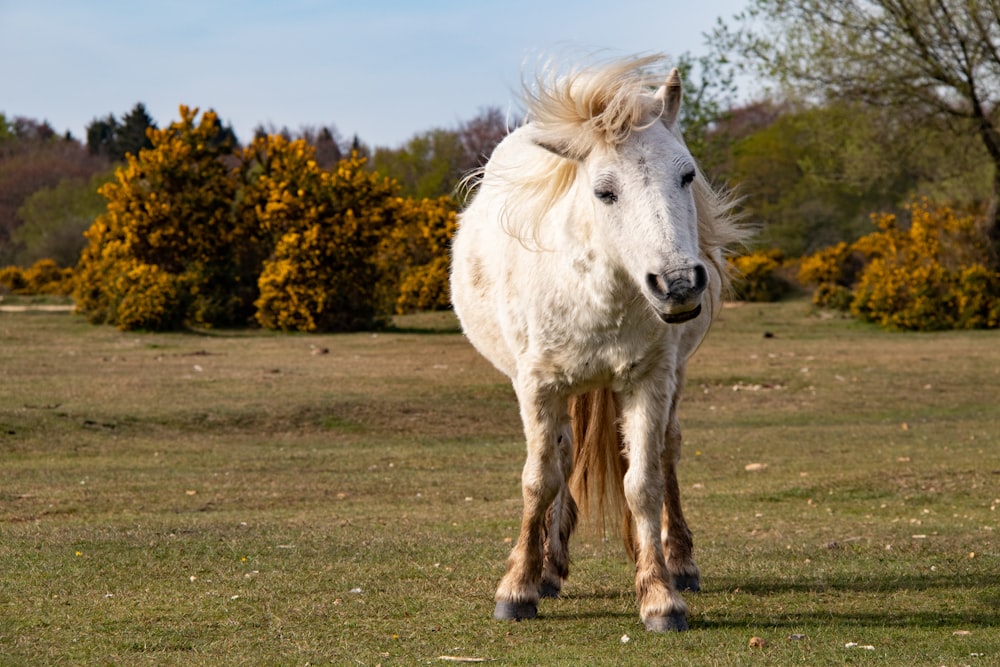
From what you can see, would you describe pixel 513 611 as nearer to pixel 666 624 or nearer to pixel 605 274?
pixel 666 624

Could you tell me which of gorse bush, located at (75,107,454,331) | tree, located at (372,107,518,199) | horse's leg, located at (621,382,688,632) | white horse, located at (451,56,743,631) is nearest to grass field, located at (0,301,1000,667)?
horse's leg, located at (621,382,688,632)

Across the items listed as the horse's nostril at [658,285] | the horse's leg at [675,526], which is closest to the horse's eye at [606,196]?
the horse's nostril at [658,285]

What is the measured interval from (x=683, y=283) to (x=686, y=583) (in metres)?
2.19

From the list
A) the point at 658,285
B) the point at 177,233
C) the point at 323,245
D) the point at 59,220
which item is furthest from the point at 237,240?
the point at 59,220

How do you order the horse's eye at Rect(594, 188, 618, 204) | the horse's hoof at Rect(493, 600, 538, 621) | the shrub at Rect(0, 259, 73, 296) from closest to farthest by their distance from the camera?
the horse's eye at Rect(594, 188, 618, 204), the horse's hoof at Rect(493, 600, 538, 621), the shrub at Rect(0, 259, 73, 296)

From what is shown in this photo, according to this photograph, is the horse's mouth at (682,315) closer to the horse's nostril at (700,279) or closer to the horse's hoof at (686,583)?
the horse's nostril at (700,279)

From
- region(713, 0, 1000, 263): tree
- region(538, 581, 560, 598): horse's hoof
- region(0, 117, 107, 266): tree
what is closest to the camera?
region(538, 581, 560, 598): horse's hoof

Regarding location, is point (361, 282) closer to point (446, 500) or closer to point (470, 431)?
point (470, 431)

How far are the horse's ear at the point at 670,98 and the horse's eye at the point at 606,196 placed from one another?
1.63 feet

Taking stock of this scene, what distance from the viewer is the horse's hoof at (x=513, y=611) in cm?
539

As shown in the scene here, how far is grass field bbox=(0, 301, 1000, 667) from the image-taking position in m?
4.98

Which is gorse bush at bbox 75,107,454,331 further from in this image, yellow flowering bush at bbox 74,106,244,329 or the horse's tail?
the horse's tail

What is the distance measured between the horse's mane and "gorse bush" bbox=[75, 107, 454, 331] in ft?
71.0

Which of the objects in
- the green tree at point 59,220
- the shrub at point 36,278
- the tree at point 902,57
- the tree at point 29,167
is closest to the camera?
the tree at point 902,57
